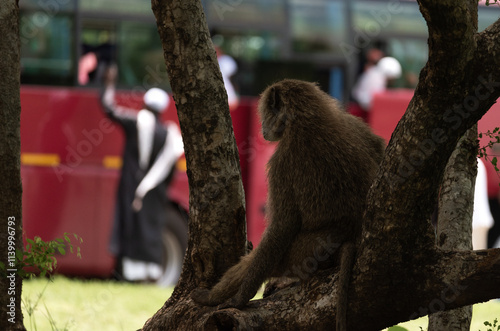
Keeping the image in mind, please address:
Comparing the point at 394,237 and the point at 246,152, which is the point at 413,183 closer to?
the point at 394,237

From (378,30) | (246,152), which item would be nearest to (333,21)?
(378,30)

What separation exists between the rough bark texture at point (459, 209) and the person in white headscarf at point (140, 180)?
19.9 ft

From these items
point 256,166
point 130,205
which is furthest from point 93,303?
point 256,166

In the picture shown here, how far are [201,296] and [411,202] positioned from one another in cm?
122

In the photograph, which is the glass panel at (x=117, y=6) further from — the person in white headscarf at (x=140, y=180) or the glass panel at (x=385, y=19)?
the glass panel at (x=385, y=19)

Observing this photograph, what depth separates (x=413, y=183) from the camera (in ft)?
10.3

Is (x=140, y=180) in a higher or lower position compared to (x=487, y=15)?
lower

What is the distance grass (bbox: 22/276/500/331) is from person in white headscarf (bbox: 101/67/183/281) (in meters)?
0.35

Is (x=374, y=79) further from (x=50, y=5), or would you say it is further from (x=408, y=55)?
(x=50, y=5)

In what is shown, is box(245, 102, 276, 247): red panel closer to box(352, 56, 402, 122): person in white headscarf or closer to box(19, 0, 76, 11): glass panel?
box(352, 56, 402, 122): person in white headscarf

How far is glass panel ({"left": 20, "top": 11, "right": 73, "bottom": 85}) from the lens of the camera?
9.75 m

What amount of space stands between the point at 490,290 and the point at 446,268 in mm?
177

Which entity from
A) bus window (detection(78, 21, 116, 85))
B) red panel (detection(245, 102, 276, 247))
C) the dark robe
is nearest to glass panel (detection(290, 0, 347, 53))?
red panel (detection(245, 102, 276, 247))

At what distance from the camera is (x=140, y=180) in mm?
9891
